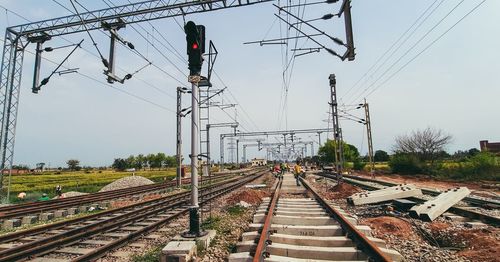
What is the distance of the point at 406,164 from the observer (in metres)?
35.0

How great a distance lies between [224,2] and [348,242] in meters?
14.6

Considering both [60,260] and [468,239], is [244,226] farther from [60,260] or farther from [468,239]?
[468,239]

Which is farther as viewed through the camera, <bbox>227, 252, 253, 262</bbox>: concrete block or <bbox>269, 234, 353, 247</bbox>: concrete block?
<bbox>269, 234, 353, 247</bbox>: concrete block

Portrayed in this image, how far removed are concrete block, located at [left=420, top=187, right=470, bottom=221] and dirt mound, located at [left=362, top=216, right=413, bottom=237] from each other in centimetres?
93

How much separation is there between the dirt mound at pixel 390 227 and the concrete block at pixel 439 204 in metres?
0.93

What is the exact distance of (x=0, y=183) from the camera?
678 inches

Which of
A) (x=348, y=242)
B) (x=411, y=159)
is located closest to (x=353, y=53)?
(x=348, y=242)

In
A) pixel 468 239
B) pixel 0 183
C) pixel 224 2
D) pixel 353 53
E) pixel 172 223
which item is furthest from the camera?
pixel 0 183

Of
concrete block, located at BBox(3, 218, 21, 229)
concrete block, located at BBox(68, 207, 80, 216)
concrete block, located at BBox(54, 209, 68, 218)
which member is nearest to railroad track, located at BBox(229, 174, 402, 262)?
concrete block, located at BBox(3, 218, 21, 229)

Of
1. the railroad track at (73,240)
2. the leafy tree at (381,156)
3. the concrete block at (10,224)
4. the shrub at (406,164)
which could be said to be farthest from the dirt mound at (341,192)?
the leafy tree at (381,156)

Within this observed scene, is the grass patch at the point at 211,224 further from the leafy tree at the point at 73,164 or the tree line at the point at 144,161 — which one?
the leafy tree at the point at 73,164

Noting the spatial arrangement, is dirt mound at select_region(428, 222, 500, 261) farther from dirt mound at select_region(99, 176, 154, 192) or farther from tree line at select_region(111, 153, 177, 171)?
tree line at select_region(111, 153, 177, 171)

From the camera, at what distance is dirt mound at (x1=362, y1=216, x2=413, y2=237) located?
6.63 m

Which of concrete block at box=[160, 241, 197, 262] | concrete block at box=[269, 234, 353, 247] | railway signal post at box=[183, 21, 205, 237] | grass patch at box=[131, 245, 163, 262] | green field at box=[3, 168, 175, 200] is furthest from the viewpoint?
green field at box=[3, 168, 175, 200]
